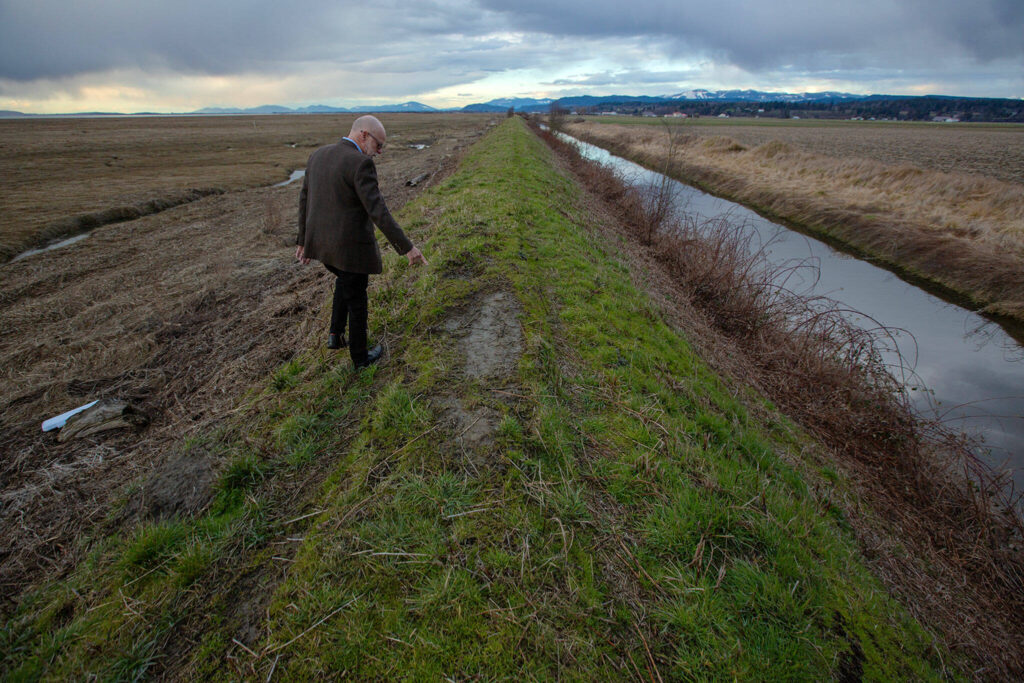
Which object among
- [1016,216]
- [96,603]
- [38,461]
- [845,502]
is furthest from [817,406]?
[1016,216]

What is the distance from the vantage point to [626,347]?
582cm

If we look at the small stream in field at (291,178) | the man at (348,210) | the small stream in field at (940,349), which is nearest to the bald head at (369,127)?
the man at (348,210)

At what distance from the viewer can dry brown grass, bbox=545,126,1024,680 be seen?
396 centimetres

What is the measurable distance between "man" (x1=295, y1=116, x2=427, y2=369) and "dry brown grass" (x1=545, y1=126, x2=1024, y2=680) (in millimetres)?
5229

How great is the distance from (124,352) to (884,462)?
1087 centimetres

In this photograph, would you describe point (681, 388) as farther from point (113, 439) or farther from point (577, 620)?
point (113, 439)

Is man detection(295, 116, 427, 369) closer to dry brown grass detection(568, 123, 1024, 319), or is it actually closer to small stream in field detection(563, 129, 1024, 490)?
small stream in field detection(563, 129, 1024, 490)

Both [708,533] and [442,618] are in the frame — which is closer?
[442,618]

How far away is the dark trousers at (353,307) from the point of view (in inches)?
173

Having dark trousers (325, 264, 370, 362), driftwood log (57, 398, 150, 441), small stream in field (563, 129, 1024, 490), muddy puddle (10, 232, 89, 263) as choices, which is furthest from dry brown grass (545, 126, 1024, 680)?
muddy puddle (10, 232, 89, 263)

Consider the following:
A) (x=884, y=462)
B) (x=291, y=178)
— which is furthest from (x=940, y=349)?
(x=291, y=178)

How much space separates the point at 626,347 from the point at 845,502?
2873mm

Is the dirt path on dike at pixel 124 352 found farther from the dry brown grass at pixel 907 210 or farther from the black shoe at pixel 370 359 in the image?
the dry brown grass at pixel 907 210

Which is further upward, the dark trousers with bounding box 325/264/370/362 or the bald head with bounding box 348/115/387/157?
the bald head with bounding box 348/115/387/157
